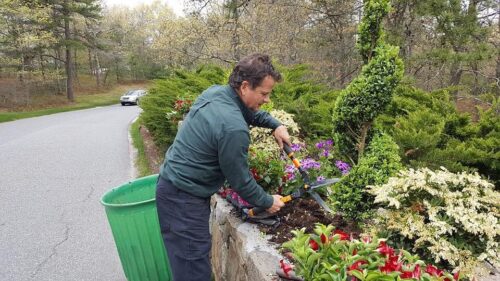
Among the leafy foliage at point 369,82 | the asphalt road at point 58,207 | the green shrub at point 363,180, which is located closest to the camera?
the green shrub at point 363,180

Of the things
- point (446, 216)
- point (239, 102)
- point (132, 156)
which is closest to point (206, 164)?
point (239, 102)

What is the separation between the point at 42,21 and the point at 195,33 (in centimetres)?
1541

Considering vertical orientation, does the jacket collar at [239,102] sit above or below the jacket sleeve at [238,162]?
above

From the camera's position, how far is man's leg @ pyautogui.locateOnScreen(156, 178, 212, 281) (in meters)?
2.27

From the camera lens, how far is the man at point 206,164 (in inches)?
78.5

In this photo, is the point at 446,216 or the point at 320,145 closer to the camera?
the point at 446,216

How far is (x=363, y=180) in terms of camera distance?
2414mm

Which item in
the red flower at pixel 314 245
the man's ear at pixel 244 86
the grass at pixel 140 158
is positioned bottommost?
the grass at pixel 140 158

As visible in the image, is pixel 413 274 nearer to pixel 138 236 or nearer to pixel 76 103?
pixel 138 236

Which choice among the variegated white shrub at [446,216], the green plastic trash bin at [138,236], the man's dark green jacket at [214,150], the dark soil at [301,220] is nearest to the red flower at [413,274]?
the variegated white shrub at [446,216]

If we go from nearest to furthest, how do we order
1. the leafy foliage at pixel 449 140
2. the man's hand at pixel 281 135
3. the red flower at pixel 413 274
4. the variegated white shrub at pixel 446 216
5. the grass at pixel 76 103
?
the red flower at pixel 413 274 < the variegated white shrub at pixel 446 216 < the man's hand at pixel 281 135 < the leafy foliage at pixel 449 140 < the grass at pixel 76 103

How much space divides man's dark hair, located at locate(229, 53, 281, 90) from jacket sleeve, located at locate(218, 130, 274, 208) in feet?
1.07

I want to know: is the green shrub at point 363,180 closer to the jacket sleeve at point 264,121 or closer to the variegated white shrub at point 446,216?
the variegated white shrub at point 446,216

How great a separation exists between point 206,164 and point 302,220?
0.90 metres
